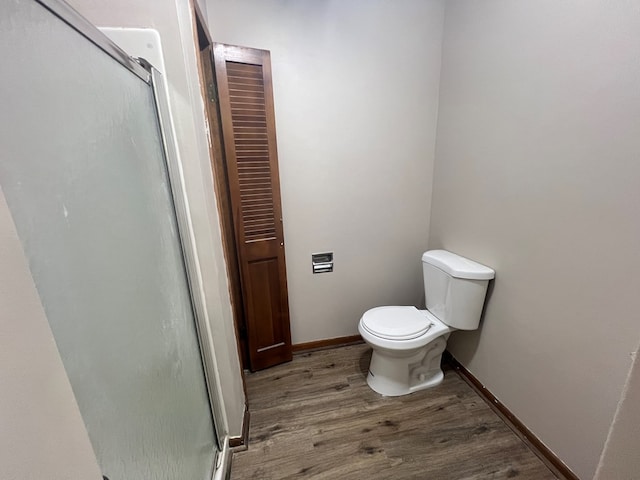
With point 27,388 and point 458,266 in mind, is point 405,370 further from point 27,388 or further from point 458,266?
point 27,388

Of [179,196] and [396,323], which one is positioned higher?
[179,196]

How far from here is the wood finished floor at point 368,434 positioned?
3.99 ft

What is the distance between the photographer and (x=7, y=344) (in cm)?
26

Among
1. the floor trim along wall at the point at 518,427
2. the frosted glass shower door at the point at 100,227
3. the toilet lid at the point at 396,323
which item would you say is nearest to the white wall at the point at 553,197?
the floor trim along wall at the point at 518,427

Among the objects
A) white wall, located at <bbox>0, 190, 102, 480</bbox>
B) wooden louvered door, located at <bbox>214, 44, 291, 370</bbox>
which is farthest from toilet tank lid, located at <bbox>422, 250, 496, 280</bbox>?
white wall, located at <bbox>0, 190, 102, 480</bbox>

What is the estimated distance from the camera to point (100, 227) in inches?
21.5

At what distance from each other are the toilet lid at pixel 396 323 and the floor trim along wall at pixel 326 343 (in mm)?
482

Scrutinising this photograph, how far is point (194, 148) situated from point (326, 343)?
64.9 inches

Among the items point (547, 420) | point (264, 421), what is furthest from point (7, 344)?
point (547, 420)

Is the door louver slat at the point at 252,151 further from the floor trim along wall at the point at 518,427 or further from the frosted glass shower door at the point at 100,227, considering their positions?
the floor trim along wall at the point at 518,427

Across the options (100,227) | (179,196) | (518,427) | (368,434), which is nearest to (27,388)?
(100,227)

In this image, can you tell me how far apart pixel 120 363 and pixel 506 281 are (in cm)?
162

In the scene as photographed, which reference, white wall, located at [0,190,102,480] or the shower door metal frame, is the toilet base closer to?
the shower door metal frame

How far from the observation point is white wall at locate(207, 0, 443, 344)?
1.52m
